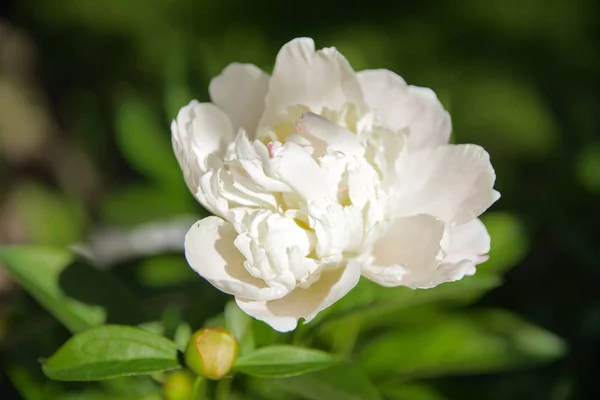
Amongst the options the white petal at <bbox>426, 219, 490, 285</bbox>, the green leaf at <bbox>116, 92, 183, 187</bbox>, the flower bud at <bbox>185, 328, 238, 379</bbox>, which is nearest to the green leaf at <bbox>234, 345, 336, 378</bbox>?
the flower bud at <bbox>185, 328, 238, 379</bbox>

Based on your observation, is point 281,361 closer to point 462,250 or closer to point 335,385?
point 335,385

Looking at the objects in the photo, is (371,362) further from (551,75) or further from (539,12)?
(539,12)

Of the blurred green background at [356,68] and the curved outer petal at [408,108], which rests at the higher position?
the curved outer petal at [408,108]

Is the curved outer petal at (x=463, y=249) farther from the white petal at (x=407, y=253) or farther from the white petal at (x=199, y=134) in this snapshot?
the white petal at (x=199, y=134)

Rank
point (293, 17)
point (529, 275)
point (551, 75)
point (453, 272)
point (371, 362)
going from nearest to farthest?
point (453, 272)
point (371, 362)
point (529, 275)
point (551, 75)
point (293, 17)

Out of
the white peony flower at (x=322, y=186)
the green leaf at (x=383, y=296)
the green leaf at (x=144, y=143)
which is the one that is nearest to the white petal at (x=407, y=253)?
the white peony flower at (x=322, y=186)

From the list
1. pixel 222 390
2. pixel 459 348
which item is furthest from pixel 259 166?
pixel 459 348

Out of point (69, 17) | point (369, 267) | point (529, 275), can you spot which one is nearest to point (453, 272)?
point (369, 267)
